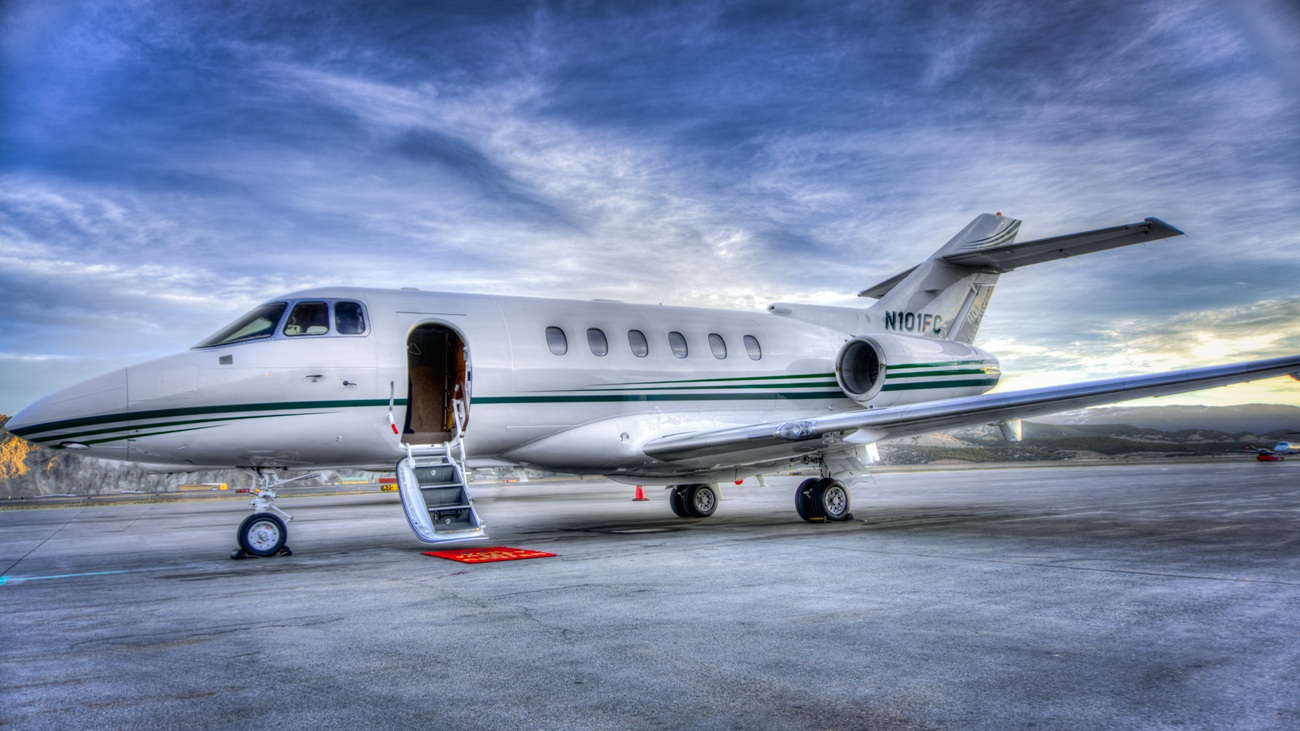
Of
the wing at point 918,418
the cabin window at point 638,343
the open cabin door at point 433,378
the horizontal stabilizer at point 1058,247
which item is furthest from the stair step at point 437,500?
the horizontal stabilizer at point 1058,247

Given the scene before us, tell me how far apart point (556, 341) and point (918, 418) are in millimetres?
4903

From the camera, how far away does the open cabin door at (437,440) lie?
9.12m

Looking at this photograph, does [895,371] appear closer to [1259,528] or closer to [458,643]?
[1259,528]

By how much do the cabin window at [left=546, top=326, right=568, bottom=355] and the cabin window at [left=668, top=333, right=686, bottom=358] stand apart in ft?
5.73

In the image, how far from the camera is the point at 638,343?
12.3 m

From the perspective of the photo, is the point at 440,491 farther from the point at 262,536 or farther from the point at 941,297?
the point at 941,297

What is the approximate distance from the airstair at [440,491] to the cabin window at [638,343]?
2.71 m

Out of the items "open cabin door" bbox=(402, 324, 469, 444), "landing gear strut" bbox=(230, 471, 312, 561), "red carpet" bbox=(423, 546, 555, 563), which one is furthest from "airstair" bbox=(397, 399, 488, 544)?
"landing gear strut" bbox=(230, 471, 312, 561)

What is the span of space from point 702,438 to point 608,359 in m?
1.77

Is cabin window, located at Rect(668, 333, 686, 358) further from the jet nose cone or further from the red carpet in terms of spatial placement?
the jet nose cone

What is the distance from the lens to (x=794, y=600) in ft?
19.7

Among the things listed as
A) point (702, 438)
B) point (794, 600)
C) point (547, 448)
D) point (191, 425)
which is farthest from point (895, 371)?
point (191, 425)

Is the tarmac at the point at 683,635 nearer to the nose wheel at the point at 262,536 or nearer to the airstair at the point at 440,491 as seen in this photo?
the nose wheel at the point at 262,536

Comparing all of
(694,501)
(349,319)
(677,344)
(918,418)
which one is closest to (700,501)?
(694,501)
